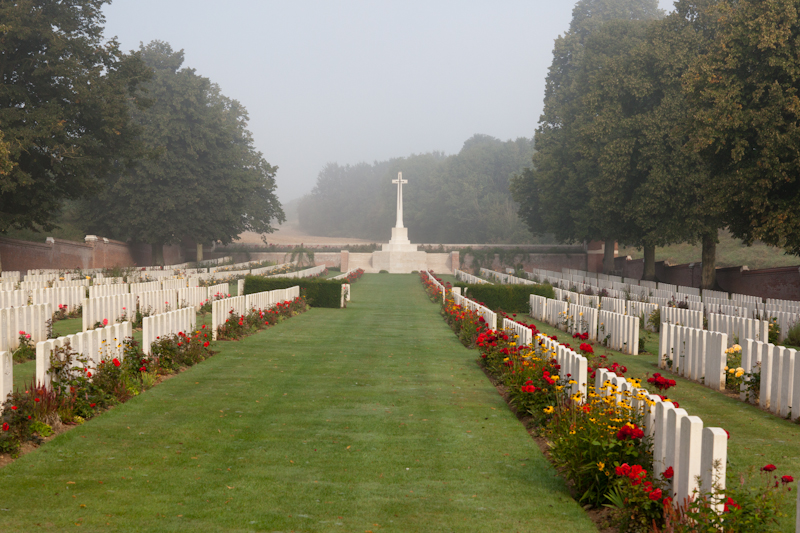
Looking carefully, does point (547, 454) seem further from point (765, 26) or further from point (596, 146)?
point (596, 146)

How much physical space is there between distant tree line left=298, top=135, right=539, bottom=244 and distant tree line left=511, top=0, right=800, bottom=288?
72.7 feet

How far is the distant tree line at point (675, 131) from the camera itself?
723 inches

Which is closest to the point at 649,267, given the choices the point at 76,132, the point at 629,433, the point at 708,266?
the point at 708,266

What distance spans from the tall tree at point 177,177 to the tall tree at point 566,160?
20586mm

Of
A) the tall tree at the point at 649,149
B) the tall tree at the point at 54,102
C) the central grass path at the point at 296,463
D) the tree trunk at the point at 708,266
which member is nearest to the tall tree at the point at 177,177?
the tall tree at the point at 54,102

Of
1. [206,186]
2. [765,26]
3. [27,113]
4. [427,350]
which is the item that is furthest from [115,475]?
[206,186]

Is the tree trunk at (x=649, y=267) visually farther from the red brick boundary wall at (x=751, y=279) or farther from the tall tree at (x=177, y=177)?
the tall tree at (x=177, y=177)

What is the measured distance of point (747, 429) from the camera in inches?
263

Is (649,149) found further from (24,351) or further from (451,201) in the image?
(451,201)

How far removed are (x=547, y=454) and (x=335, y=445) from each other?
6.37 ft

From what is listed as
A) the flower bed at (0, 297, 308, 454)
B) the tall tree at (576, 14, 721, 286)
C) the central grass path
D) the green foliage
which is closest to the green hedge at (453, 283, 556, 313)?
the tall tree at (576, 14, 721, 286)

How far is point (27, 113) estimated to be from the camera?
24.4 metres

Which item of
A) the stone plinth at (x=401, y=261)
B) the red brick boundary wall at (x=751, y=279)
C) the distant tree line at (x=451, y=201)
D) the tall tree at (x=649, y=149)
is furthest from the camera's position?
the distant tree line at (x=451, y=201)

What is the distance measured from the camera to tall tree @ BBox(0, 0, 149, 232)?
24.3m
